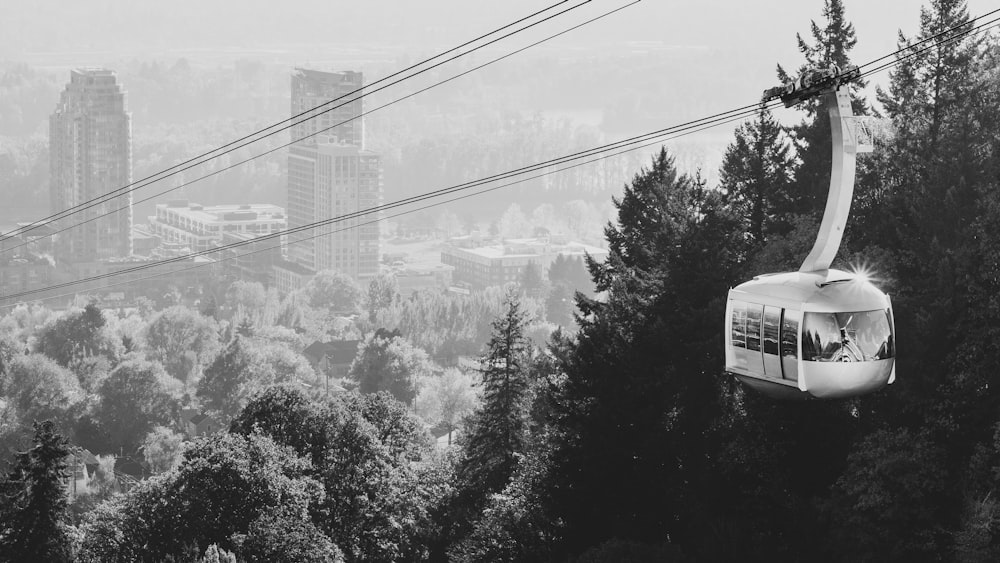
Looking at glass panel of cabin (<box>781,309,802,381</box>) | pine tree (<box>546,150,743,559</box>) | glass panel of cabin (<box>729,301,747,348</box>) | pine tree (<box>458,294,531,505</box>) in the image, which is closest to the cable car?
glass panel of cabin (<box>781,309,802,381</box>)

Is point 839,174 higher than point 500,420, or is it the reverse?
point 839,174

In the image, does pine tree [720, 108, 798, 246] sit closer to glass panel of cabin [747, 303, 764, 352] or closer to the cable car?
glass panel of cabin [747, 303, 764, 352]

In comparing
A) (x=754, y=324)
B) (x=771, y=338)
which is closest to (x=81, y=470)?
(x=754, y=324)

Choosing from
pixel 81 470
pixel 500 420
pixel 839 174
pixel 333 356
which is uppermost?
pixel 839 174

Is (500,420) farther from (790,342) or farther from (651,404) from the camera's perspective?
(790,342)

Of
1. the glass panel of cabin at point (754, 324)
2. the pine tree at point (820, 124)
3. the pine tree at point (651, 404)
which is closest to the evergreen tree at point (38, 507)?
the pine tree at point (651, 404)

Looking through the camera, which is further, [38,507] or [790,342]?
[38,507]

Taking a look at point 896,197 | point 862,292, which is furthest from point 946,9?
point 862,292

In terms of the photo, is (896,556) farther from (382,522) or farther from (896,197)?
(382,522)
